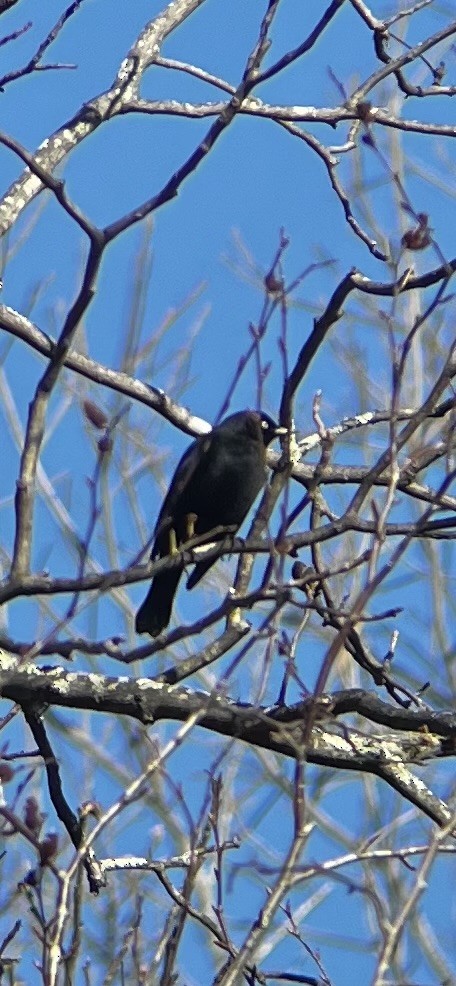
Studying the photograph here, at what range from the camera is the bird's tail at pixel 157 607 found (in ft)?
18.7

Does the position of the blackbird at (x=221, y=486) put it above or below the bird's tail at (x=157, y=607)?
above

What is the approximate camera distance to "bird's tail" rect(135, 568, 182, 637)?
5.71 m

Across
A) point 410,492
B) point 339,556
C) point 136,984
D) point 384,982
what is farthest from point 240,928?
point 384,982

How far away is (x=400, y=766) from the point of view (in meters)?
3.65

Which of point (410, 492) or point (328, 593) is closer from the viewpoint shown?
point (328, 593)

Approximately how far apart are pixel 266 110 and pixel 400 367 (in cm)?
252

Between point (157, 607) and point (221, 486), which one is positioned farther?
point (157, 607)

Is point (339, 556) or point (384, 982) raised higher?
point (339, 556)

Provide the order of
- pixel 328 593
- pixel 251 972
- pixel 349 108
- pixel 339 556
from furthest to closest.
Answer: pixel 339 556 < pixel 349 108 < pixel 328 593 < pixel 251 972

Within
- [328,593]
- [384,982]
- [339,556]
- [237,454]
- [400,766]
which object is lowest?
[384,982]

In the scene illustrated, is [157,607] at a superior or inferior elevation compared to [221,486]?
inferior

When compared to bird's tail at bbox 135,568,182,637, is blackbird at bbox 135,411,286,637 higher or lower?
higher

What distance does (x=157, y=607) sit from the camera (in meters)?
5.74

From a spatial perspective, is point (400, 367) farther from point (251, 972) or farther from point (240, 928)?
point (240, 928)
